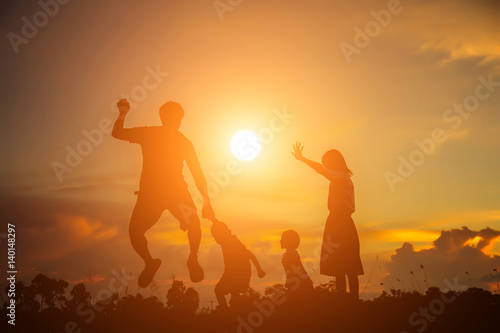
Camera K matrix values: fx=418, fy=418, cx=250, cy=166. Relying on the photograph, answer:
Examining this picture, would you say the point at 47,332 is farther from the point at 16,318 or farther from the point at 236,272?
the point at 236,272

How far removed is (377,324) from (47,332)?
6952 mm

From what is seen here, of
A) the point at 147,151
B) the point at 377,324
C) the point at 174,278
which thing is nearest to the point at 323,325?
the point at 377,324

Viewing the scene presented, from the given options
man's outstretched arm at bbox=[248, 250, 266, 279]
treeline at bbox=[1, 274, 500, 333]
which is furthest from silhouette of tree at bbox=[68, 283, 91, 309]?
man's outstretched arm at bbox=[248, 250, 266, 279]

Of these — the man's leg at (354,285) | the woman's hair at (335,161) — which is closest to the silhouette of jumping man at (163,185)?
the woman's hair at (335,161)

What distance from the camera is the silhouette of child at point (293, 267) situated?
376 inches

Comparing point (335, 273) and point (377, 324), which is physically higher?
point (335, 273)

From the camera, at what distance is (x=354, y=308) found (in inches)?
358

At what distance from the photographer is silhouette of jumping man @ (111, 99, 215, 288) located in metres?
→ 8.41

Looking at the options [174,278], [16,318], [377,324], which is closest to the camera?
[377,324]

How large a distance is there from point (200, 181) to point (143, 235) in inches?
65.8

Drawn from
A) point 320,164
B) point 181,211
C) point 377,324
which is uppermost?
point 320,164

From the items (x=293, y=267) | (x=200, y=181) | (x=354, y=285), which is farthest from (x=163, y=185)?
(x=354, y=285)

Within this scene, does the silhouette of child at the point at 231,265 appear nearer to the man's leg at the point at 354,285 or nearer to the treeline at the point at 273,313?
the treeline at the point at 273,313

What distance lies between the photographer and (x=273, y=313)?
9219mm
